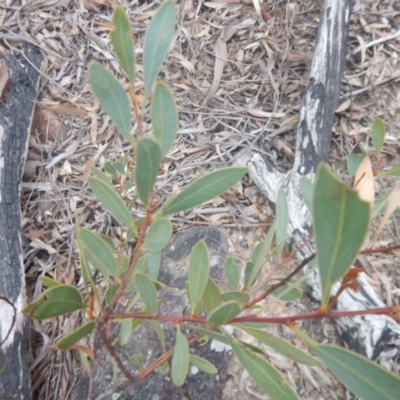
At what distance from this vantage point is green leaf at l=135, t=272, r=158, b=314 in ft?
1.86

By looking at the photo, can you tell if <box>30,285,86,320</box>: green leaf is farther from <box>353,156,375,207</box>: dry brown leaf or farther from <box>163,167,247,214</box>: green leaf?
<box>353,156,375,207</box>: dry brown leaf

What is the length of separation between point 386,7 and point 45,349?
5.17 feet

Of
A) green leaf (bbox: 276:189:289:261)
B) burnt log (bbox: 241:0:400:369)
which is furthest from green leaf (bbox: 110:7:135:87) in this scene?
burnt log (bbox: 241:0:400:369)

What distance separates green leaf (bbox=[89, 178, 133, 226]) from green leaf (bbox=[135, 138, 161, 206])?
106 mm

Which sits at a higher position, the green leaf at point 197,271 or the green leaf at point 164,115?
the green leaf at point 164,115

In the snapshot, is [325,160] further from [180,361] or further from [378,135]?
[180,361]

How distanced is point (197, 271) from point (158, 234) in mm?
87

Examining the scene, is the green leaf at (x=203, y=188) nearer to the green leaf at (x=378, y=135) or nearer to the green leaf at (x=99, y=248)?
the green leaf at (x=99, y=248)

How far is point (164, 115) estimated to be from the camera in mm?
498

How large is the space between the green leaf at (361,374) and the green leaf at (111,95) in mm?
307

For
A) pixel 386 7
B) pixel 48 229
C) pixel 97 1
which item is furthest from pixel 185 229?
pixel 386 7

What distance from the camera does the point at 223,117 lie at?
1.51 metres

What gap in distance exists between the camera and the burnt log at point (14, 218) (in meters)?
0.98

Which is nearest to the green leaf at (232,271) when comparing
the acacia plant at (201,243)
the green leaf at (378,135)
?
the acacia plant at (201,243)
